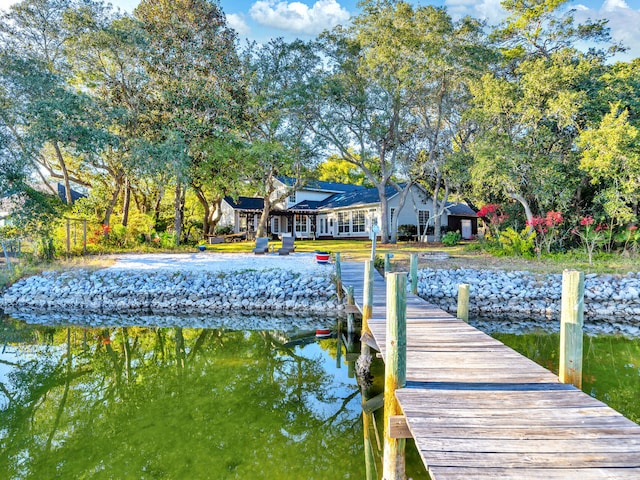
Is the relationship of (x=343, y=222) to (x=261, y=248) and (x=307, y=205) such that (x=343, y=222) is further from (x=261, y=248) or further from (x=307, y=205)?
(x=261, y=248)

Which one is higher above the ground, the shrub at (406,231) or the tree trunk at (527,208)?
the tree trunk at (527,208)

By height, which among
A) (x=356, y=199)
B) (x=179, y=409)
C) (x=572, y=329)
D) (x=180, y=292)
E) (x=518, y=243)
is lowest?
(x=179, y=409)

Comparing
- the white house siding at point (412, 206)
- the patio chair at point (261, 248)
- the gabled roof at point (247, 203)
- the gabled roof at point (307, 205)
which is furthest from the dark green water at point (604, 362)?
the gabled roof at point (247, 203)

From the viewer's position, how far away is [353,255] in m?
16.4

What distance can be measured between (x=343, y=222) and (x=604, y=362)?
23.0m

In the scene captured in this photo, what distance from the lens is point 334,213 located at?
98.0 feet

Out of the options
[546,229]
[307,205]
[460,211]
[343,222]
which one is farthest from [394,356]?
[460,211]

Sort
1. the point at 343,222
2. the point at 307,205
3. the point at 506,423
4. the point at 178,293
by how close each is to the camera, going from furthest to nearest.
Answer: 1. the point at 307,205
2. the point at 343,222
3. the point at 178,293
4. the point at 506,423

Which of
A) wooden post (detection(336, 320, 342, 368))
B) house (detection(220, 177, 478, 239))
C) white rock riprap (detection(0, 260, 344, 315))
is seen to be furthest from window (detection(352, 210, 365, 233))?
wooden post (detection(336, 320, 342, 368))

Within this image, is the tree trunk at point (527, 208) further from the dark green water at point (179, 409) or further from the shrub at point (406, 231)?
the dark green water at point (179, 409)

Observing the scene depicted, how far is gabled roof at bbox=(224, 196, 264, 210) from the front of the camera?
2992cm

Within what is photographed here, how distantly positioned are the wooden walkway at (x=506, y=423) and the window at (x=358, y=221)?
2352 centimetres

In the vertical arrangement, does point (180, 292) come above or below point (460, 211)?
below

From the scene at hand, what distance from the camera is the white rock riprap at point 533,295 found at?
Answer: 33.1 ft
